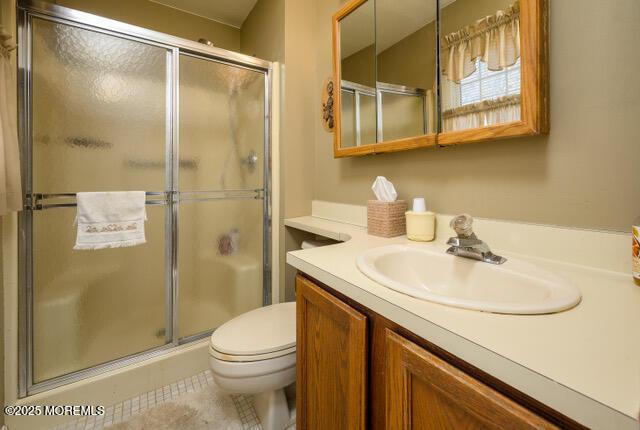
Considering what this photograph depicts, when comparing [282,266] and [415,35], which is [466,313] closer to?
[415,35]

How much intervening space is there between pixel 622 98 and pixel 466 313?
0.68 m

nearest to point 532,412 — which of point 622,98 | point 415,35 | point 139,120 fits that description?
point 622,98

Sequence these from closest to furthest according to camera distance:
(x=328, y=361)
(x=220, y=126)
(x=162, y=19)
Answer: (x=328, y=361) → (x=220, y=126) → (x=162, y=19)

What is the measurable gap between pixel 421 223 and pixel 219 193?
119 cm

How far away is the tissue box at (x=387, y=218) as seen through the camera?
115 centimetres

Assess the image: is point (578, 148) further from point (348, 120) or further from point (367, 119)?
point (348, 120)

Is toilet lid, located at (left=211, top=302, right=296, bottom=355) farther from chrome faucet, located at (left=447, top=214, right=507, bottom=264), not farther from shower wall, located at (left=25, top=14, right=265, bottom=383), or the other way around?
chrome faucet, located at (left=447, top=214, right=507, bottom=264)

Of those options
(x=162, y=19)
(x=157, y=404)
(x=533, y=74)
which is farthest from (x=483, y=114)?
(x=162, y=19)

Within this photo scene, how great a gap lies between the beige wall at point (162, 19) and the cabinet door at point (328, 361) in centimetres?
239

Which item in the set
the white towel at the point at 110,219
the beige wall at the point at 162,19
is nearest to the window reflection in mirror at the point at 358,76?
the white towel at the point at 110,219

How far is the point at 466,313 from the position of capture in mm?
494

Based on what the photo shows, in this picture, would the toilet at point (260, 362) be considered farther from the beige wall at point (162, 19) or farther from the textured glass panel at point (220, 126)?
the beige wall at point (162, 19)

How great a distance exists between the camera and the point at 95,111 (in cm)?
132

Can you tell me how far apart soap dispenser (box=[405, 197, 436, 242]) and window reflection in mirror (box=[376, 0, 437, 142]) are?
30 centimetres
